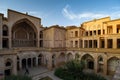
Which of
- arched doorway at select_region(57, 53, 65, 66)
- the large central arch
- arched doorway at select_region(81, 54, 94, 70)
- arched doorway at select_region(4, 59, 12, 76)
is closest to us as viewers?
arched doorway at select_region(4, 59, 12, 76)

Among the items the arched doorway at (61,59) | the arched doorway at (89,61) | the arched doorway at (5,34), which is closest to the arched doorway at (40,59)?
the arched doorway at (61,59)

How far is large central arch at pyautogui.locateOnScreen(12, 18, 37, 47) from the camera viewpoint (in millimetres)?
27298

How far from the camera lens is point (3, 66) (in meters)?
16.6

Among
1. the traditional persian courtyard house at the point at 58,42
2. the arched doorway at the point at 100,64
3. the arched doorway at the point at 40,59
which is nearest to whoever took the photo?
the traditional persian courtyard house at the point at 58,42

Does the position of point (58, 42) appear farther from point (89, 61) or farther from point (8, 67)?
point (8, 67)

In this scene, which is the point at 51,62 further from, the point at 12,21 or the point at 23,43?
the point at 12,21

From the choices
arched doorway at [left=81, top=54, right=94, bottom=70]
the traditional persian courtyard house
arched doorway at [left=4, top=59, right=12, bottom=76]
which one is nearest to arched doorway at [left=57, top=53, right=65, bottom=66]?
the traditional persian courtyard house

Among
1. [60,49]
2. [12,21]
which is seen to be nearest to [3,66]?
[12,21]

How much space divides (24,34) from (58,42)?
10.6 m

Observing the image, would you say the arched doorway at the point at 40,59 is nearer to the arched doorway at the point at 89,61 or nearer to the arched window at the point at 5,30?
the arched window at the point at 5,30

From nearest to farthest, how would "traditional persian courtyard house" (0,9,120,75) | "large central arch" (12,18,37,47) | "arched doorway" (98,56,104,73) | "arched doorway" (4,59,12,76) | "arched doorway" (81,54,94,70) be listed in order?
"arched doorway" (4,59,12,76)
"traditional persian courtyard house" (0,9,120,75)
"arched doorway" (98,56,104,73)
"arched doorway" (81,54,94,70)
"large central arch" (12,18,37,47)

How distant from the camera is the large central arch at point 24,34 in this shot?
27298 millimetres

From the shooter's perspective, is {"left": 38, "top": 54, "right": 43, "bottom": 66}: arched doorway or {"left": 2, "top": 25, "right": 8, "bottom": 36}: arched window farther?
{"left": 38, "top": 54, "right": 43, "bottom": 66}: arched doorway

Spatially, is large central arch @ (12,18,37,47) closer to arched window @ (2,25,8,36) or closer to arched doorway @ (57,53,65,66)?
arched window @ (2,25,8,36)
